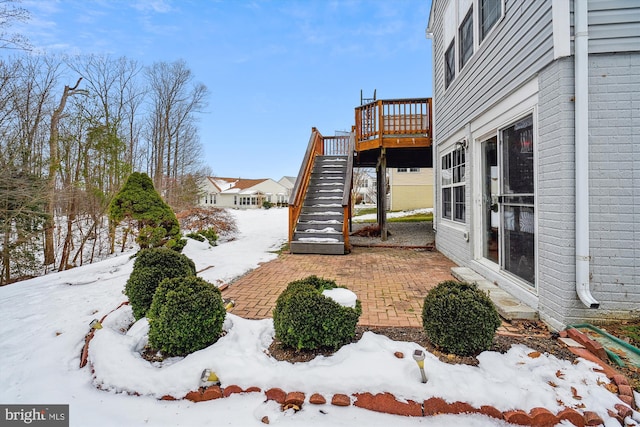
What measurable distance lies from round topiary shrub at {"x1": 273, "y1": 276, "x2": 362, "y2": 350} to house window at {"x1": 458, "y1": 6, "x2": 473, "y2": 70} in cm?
498

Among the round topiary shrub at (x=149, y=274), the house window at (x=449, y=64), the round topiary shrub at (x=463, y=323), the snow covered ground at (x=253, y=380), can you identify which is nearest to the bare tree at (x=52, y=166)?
the round topiary shrub at (x=149, y=274)

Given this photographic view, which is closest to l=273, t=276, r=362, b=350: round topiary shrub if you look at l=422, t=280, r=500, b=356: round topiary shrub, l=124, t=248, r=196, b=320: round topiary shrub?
l=422, t=280, r=500, b=356: round topiary shrub

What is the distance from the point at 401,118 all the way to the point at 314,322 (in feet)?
23.7

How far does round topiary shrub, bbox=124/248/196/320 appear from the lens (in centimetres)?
295

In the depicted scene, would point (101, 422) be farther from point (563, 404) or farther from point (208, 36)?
point (208, 36)

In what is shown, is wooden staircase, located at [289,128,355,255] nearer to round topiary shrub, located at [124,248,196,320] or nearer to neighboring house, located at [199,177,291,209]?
round topiary shrub, located at [124,248,196,320]

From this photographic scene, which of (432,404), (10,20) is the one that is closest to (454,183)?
(432,404)

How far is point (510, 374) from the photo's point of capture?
78.4 inches

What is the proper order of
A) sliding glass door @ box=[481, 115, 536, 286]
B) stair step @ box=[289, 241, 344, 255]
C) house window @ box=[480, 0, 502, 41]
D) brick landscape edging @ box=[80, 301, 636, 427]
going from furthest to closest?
stair step @ box=[289, 241, 344, 255] → house window @ box=[480, 0, 502, 41] → sliding glass door @ box=[481, 115, 536, 286] → brick landscape edging @ box=[80, 301, 636, 427]

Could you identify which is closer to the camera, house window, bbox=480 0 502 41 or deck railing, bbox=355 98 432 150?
house window, bbox=480 0 502 41

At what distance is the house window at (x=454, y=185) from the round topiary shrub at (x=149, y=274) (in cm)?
464

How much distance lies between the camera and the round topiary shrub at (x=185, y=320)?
2.29 m

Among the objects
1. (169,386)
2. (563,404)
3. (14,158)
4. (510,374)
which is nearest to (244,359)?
(169,386)

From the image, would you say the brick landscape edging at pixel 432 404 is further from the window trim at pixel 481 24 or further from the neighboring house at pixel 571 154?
the window trim at pixel 481 24
